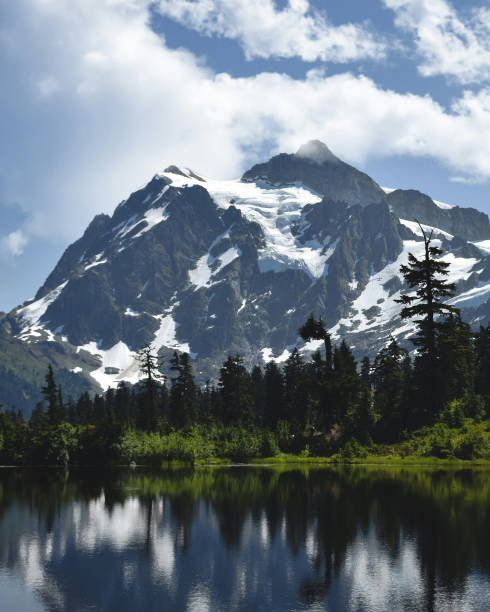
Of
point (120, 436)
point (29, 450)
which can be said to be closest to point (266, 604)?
point (120, 436)

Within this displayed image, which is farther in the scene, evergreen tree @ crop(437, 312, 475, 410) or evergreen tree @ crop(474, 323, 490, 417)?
evergreen tree @ crop(474, 323, 490, 417)

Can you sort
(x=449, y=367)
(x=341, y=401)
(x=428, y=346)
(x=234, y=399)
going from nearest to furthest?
(x=449, y=367) < (x=428, y=346) < (x=341, y=401) < (x=234, y=399)

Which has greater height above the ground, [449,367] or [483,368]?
[483,368]

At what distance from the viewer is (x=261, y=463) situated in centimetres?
8156

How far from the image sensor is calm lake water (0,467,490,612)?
2436 centimetres

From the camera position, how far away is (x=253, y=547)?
32125 millimetres

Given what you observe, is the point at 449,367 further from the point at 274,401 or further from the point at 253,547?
the point at 253,547

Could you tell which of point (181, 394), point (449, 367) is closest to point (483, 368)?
point (449, 367)

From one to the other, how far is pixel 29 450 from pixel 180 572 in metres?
71.1

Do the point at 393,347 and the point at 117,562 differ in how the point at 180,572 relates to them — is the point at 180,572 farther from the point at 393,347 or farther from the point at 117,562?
the point at 393,347

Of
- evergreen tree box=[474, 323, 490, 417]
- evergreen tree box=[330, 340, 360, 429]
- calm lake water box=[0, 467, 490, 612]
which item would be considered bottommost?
calm lake water box=[0, 467, 490, 612]

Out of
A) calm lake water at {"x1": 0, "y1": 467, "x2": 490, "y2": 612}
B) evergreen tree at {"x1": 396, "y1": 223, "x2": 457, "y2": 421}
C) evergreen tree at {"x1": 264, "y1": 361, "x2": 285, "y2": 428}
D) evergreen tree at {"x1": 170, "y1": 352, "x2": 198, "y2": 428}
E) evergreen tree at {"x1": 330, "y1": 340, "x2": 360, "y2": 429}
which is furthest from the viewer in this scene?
evergreen tree at {"x1": 170, "y1": 352, "x2": 198, "y2": 428}

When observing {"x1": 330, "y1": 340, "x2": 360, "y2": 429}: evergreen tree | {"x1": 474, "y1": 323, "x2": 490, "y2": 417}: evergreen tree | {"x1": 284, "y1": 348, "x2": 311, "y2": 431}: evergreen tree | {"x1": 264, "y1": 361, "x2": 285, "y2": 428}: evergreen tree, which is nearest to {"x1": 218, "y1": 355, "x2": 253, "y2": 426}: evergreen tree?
{"x1": 264, "y1": 361, "x2": 285, "y2": 428}: evergreen tree

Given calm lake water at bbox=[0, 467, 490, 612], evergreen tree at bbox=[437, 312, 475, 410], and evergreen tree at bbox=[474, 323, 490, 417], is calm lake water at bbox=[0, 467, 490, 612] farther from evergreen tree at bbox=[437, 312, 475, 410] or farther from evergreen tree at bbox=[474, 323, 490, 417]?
evergreen tree at bbox=[474, 323, 490, 417]
